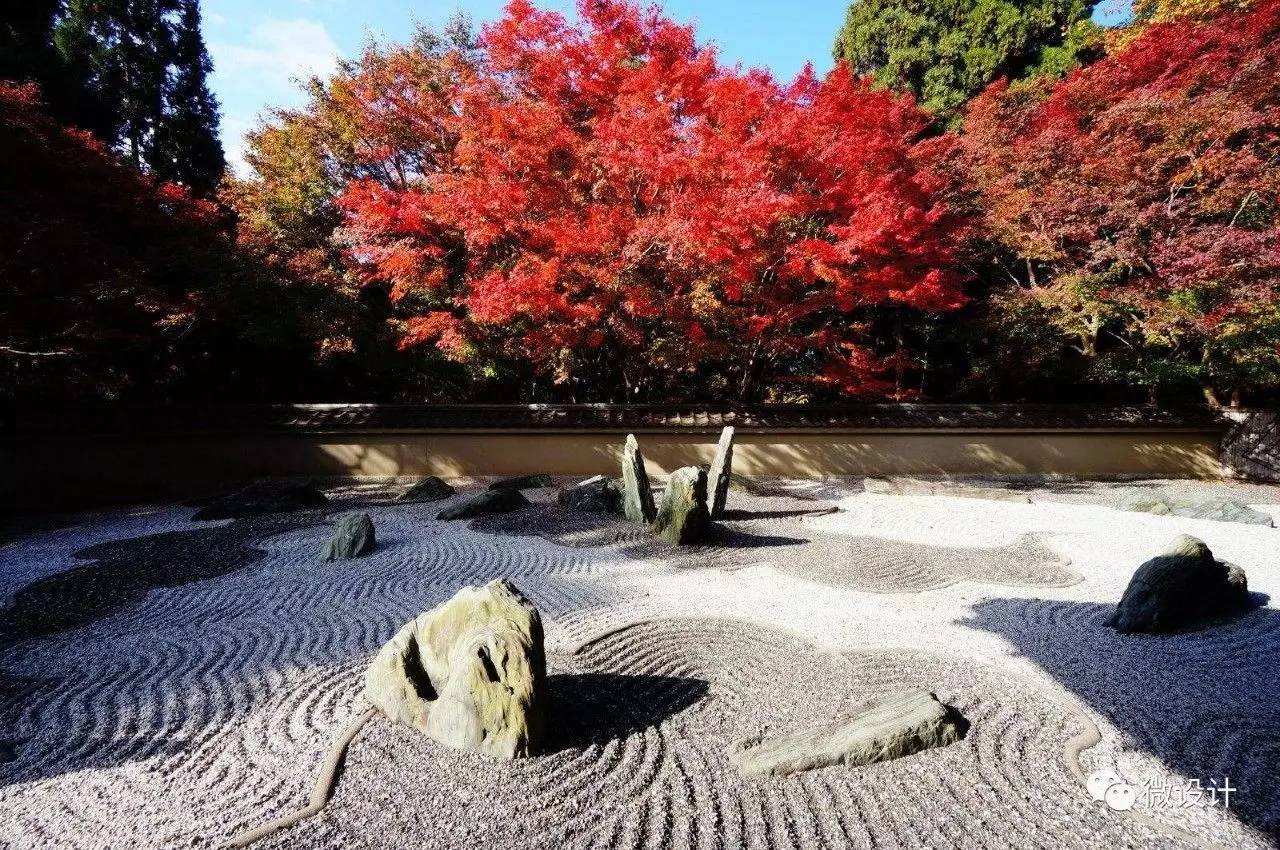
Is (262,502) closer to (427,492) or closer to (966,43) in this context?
(427,492)

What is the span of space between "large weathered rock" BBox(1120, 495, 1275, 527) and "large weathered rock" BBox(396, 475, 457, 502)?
1032 cm

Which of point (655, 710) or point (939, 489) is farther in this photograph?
point (939, 489)

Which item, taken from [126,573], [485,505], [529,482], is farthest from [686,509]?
[126,573]

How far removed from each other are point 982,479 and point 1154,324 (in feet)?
11.8

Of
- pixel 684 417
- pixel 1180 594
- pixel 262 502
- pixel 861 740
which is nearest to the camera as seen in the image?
pixel 861 740

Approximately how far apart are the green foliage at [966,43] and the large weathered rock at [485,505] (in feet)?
48.5

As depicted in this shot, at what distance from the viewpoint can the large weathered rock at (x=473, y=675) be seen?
2.81m

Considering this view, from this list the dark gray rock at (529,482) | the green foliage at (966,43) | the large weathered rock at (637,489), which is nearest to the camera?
the large weathered rock at (637,489)

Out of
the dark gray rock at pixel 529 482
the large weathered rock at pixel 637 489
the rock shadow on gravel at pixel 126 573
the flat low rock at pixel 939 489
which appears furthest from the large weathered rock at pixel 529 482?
the flat low rock at pixel 939 489

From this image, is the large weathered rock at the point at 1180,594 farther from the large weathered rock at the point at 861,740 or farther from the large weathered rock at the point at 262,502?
the large weathered rock at the point at 262,502

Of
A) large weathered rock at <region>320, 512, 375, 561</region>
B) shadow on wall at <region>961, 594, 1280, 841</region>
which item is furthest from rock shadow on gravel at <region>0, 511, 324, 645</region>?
shadow on wall at <region>961, 594, 1280, 841</region>

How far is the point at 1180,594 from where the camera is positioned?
4.19m

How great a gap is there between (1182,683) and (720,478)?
502cm

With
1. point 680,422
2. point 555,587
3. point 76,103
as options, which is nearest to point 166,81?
point 76,103
